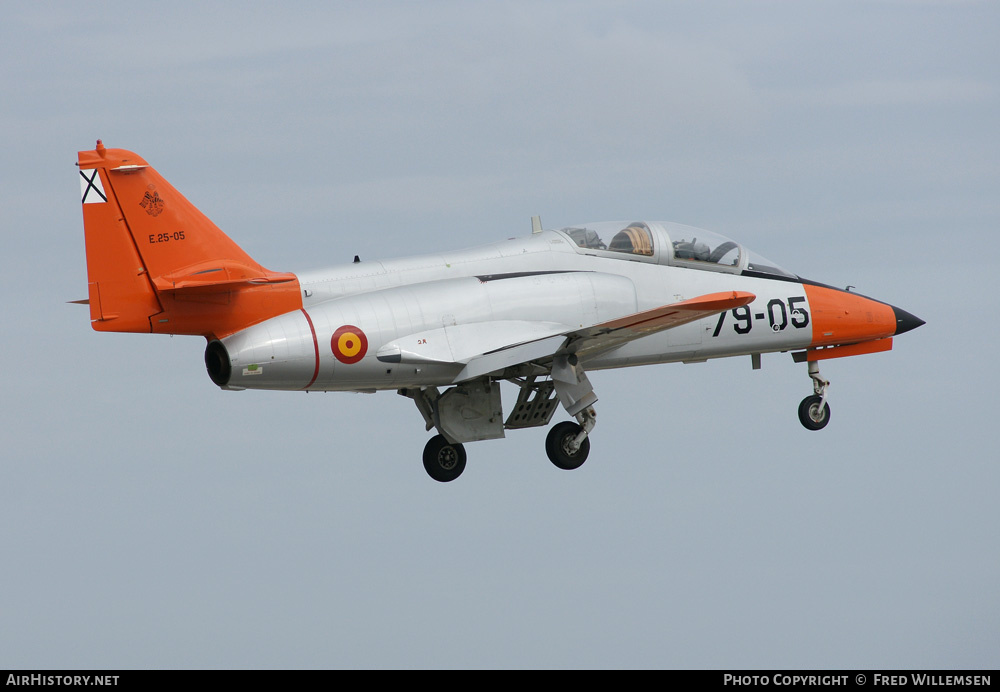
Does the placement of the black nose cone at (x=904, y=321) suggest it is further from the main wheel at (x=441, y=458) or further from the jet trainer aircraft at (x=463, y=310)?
the main wheel at (x=441, y=458)

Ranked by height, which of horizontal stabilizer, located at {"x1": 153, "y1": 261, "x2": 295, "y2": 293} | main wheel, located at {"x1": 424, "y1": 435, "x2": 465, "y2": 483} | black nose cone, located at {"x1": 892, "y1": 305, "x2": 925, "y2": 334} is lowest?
main wheel, located at {"x1": 424, "y1": 435, "x2": 465, "y2": 483}

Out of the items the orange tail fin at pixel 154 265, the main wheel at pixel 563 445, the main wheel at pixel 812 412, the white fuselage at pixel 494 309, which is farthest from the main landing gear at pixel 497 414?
the main wheel at pixel 812 412

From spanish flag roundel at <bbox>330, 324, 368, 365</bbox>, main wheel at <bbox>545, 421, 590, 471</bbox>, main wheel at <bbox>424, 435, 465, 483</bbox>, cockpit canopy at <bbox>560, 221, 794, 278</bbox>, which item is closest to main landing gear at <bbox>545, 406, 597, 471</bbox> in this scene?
main wheel at <bbox>545, 421, 590, 471</bbox>

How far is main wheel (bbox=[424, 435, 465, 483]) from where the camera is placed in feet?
77.6

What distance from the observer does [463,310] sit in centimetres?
2147

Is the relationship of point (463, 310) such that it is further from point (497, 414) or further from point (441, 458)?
point (441, 458)

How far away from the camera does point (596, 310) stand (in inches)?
871

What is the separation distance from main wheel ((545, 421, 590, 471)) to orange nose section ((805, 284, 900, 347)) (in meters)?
4.16

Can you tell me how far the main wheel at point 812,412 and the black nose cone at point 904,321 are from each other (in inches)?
65.9

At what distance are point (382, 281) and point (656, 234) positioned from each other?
440 centimetres

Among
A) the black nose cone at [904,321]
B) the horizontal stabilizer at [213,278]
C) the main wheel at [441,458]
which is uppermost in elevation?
the horizontal stabilizer at [213,278]

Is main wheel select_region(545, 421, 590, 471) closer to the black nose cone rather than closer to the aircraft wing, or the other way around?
the aircraft wing

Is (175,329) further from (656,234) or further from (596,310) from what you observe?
(656,234)

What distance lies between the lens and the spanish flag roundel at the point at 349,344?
67.7ft
